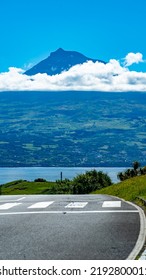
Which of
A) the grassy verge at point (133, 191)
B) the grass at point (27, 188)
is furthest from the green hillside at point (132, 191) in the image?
the grass at point (27, 188)

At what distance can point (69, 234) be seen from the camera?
562 inches

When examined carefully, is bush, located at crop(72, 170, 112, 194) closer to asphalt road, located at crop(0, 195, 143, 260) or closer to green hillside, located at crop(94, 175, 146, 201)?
green hillside, located at crop(94, 175, 146, 201)

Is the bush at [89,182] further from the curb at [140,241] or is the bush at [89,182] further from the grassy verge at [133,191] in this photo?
the curb at [140,241]

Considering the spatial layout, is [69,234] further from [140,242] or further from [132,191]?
[132,191]

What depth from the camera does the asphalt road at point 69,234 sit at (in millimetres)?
11289

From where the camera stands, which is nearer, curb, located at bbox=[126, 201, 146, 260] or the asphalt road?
curb, located at bbox=[126, 201, 146, 260]

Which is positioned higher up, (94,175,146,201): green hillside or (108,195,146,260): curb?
(94,175,146,201): green hillside

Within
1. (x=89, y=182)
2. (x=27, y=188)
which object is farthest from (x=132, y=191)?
(x=27, y=188)

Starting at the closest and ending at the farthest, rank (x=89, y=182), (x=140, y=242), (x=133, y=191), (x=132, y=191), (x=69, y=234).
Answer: (x=140, y=242)
(x=69, y=234)
(x=133, y=191)
(x=132, y=191)
(x=89, y=182)

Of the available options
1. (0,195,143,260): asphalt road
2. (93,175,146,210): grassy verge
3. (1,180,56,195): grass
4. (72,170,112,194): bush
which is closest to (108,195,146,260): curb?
(0,195,143,260): asphalt road

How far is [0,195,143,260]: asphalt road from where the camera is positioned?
11289 mm
